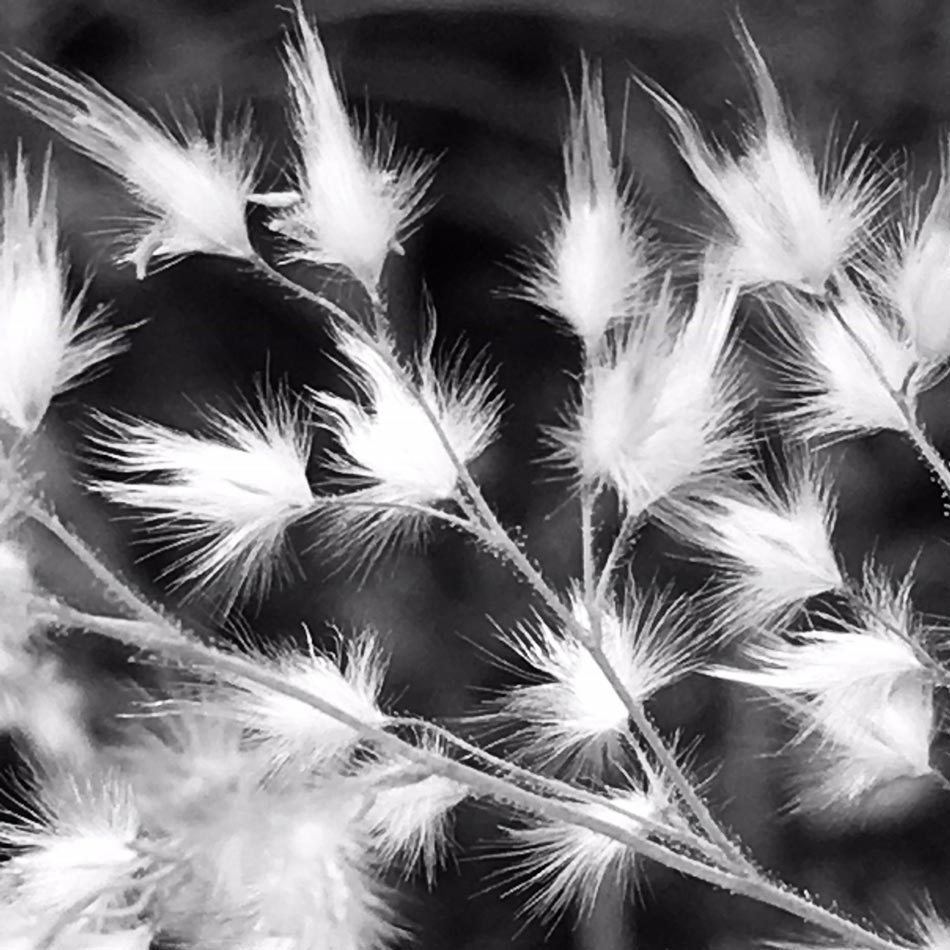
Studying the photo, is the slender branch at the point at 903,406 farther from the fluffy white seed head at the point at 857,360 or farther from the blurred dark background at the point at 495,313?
the blurred dark background at the point at 495,313

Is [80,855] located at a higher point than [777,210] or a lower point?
lower

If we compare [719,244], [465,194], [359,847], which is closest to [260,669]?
[359,847]

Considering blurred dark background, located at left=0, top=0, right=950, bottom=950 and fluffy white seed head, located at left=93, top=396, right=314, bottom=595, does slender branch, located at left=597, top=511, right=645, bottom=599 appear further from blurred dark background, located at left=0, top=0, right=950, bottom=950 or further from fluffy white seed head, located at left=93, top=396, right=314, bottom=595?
blurred dark background, located at left=0, top=0, right=950, bottom=950

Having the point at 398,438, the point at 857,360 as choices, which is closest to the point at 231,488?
the point at 398,438

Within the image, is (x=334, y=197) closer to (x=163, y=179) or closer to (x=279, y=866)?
(x=163, y=179)

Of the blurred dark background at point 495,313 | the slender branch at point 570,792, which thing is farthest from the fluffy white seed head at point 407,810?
the blurred dark background at point 495,313

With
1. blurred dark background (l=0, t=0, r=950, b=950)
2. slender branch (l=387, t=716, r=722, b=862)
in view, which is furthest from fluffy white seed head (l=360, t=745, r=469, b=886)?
blurred dark background (l=0, t=0, r=950, b=950)
